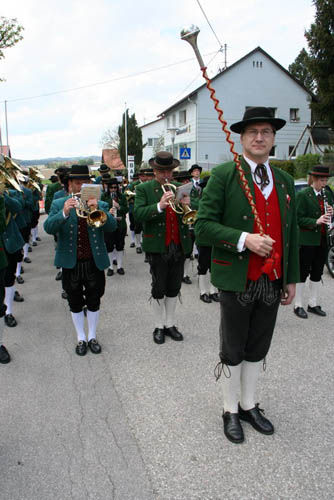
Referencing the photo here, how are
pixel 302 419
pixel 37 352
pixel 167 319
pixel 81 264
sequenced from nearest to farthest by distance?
pixel 302 419, pixel 81 264, pixel 37 352, pixel 167 319

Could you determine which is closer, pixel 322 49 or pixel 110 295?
pixel 110 295

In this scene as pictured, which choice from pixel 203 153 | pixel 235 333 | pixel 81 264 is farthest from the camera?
Answer: pixel 203 153

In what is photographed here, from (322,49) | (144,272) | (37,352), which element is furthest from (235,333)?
(322,49)

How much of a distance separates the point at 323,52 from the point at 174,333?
838 inches

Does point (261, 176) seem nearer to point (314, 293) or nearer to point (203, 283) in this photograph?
point (314, 293)

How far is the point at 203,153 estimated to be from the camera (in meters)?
34.4

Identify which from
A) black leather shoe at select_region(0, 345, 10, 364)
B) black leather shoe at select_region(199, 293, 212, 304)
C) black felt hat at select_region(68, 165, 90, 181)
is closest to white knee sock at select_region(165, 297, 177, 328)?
black leather shoe at select_region(199, 293, 212, 304)

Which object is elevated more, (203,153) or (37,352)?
(203,153)

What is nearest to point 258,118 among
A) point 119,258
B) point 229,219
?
point 229,219

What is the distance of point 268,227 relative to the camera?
259 centimetres

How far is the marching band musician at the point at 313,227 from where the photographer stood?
5.07 metres

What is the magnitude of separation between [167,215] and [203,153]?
103 feet

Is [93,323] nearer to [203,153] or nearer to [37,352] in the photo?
[37,352]

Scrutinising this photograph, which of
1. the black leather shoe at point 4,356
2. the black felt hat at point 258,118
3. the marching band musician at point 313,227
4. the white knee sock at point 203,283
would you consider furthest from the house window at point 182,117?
the black felt hat at point 258,118
